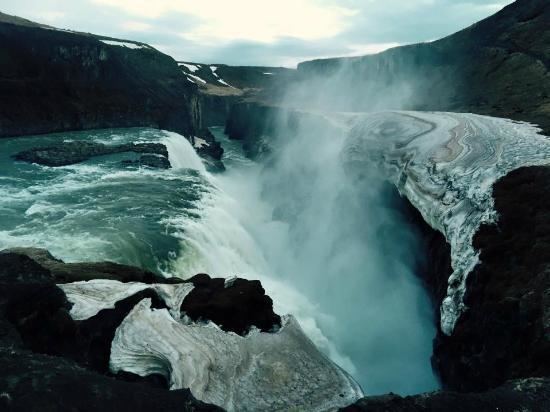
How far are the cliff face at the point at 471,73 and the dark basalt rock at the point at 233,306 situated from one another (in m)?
21.4

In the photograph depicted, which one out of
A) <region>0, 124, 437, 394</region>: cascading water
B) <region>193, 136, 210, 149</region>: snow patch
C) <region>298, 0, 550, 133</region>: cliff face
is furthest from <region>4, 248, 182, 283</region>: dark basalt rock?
<region>193, 136, 210, 149</region>: snow patch

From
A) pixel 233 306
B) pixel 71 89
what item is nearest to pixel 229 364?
pixel 233 306

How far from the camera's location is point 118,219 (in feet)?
79.4

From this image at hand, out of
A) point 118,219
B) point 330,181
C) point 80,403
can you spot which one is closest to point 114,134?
point 330,181

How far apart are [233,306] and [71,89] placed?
70840 mm

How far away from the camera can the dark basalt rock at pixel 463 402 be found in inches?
257

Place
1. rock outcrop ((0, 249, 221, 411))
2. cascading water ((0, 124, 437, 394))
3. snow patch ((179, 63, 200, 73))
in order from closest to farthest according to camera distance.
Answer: rock outcrop ((0, 249, 221, 411)) < cascading water ((0, 124, 437, 394)) < snow patch ((179, 63, 200, 73))

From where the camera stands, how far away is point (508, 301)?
38.4 feet

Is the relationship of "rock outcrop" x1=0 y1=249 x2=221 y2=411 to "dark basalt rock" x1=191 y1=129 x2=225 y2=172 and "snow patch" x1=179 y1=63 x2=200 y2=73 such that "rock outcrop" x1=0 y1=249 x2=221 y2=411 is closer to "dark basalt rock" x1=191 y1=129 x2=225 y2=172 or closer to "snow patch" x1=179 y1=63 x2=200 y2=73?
"dark basalt rock" x1=191 y1=129 x2=225 y2=172

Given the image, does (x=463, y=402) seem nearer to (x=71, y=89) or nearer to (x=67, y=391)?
(x=67, y=391)

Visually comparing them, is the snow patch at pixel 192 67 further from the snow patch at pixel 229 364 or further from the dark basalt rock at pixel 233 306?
the snow patch at pixel 229 364

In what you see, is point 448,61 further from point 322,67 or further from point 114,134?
point 114,134

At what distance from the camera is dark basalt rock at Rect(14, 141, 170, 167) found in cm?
4038

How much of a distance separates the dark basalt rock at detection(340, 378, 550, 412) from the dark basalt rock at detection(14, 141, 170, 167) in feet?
125
